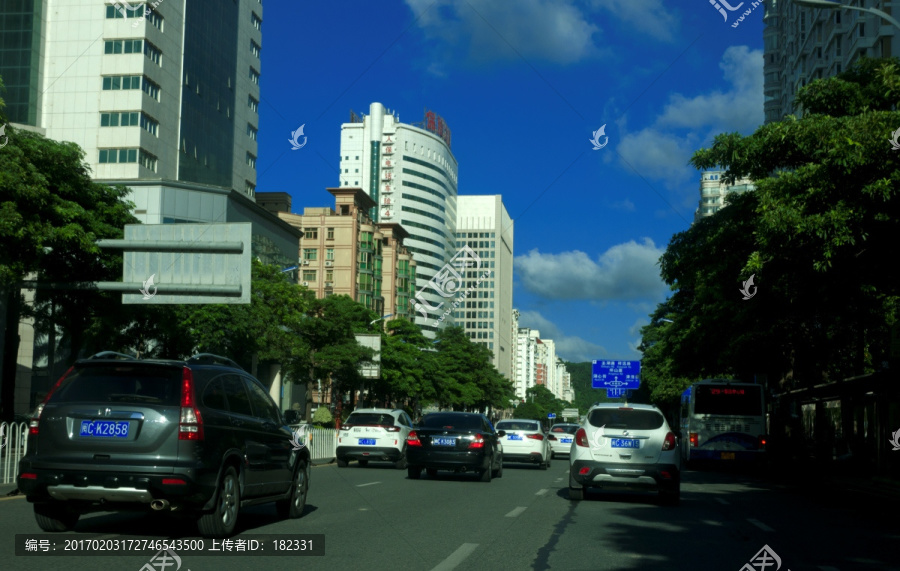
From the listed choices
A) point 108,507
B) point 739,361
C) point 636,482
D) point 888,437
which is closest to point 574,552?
point 108,507

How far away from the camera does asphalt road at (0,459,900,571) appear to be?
8.54 m

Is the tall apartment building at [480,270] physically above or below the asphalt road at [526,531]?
above

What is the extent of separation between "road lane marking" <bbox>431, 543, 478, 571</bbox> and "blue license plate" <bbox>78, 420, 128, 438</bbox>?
3164 millimetres

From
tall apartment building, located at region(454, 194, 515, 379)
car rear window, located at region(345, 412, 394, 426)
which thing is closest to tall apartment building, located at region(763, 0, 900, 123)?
car rear window, located at region(345, 412, 394, 426)

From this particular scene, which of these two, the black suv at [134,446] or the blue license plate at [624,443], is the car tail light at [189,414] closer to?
the black suv at [134,446]

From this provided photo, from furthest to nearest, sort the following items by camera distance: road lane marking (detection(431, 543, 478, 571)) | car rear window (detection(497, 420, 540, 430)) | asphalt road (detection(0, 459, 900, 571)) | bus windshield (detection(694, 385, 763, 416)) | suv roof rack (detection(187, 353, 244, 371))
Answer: bus windshield (detection(694, 385, 763, 416)), car rear window (detection(497, 420, 540, 430)), suv roof rack (detection(187, 353, 244, 371)), asphalt road (detection(0, 459, 900, 571)), road lane marking (detection(431, 543, 478, 571))

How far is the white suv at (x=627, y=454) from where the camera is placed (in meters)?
15.3

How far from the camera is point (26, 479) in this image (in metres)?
9.03

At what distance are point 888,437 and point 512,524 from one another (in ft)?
53.5

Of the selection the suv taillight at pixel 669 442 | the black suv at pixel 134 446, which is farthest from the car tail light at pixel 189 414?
the suv taillight at pixel 669 442

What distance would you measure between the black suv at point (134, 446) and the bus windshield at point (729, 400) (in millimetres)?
23039

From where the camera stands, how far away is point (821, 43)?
226 ft

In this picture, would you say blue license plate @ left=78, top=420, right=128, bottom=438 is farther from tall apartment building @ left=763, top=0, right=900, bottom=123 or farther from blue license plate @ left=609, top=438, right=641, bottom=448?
tall apartment building @ left=763, top=0, right=900, bottom=123

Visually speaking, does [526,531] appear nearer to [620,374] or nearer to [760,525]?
[760,525]
